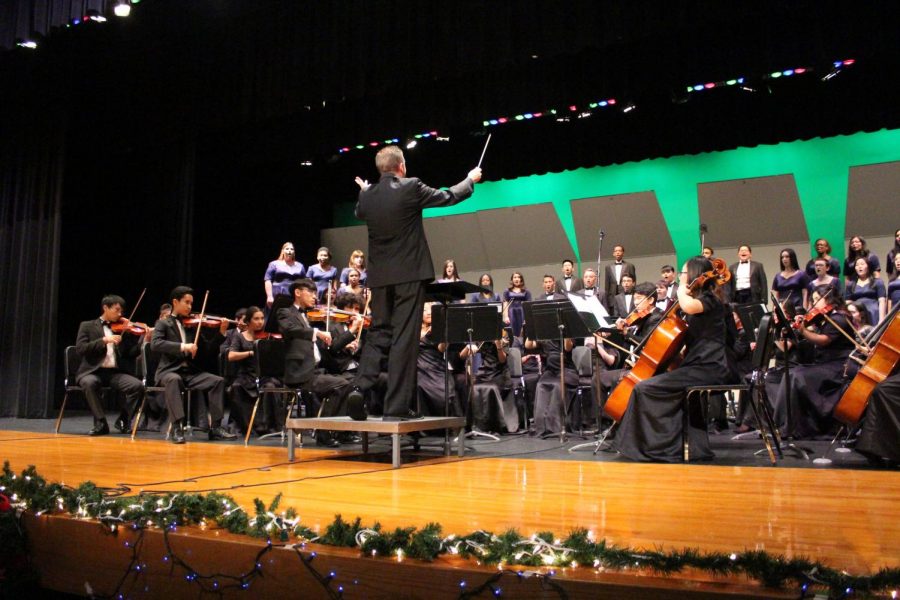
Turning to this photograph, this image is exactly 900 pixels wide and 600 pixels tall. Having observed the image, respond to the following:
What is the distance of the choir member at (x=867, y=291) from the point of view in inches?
331

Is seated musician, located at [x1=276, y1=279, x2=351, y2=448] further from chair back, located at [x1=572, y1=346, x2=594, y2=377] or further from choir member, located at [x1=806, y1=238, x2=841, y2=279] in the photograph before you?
choir member, located at [x1=806, y1=238, x2=841, y2=279]

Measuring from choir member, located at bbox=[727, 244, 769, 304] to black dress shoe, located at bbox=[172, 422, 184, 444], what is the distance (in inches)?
242

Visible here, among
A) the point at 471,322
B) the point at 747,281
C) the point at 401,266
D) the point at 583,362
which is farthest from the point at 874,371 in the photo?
the point at 747,281

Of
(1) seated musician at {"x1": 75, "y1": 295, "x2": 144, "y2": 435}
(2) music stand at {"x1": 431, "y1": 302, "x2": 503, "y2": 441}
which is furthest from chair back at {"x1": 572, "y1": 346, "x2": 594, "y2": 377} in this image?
(1) seated musician at {"x1": 75, "y1": 295, "x2": 144, "y2": 435}

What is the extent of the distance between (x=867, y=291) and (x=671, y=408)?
4.81 metres

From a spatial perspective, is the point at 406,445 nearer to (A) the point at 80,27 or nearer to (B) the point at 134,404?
(B) the point at 134,404

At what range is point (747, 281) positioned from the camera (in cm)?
963

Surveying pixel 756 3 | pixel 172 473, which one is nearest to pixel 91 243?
pixel 172 473

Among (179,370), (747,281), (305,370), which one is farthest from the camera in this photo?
(747,281)

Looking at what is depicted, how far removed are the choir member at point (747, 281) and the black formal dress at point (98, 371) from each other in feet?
21.3

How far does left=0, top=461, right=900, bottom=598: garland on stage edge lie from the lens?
6.05ft

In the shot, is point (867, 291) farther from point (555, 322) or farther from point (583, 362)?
point (555, 322)

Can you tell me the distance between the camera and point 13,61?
9.75 m

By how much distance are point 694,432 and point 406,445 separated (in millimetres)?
1966
